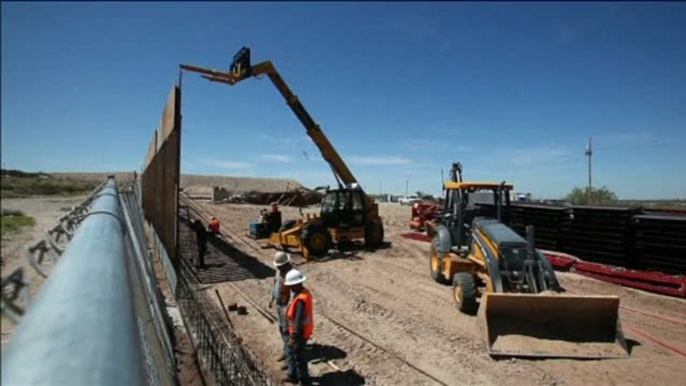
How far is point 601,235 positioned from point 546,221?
7.96ft

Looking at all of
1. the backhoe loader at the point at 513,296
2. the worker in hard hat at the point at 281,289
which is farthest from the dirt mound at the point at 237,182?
the worker in hard hat at the point at 281,289

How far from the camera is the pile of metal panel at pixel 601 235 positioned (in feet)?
43.6

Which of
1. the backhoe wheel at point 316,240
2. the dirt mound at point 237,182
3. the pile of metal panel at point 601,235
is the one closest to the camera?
the pile of metal panel at point 601,235

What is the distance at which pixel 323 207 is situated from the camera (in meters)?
17.2

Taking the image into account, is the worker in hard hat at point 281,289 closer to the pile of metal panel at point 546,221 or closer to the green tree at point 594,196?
the pile of metal panel at point 546,221

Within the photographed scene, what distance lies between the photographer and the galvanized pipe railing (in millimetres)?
889

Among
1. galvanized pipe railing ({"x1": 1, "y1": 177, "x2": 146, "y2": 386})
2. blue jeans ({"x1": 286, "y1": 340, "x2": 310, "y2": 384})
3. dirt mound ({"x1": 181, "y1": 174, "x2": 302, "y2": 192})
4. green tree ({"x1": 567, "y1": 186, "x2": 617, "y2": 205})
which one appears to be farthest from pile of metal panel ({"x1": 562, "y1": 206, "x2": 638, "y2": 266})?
dirt mound ({"x1": 181, "y1": 174, "x2": 302, "y2": 192})

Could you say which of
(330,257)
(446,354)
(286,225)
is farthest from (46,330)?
(286,225)

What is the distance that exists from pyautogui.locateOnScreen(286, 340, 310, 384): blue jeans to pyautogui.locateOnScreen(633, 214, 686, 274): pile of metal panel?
10.6 meters

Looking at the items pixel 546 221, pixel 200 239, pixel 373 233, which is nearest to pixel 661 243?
pixel 546 221

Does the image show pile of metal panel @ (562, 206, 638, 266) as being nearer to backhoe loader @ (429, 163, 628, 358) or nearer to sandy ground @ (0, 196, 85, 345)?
backhoe loader @ (429, 163, 628, 358)

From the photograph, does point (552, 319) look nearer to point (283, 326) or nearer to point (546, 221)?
point (283, 326)

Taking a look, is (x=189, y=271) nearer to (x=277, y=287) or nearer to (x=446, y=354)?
(x=277, y=287)

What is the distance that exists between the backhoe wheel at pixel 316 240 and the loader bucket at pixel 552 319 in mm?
8550
